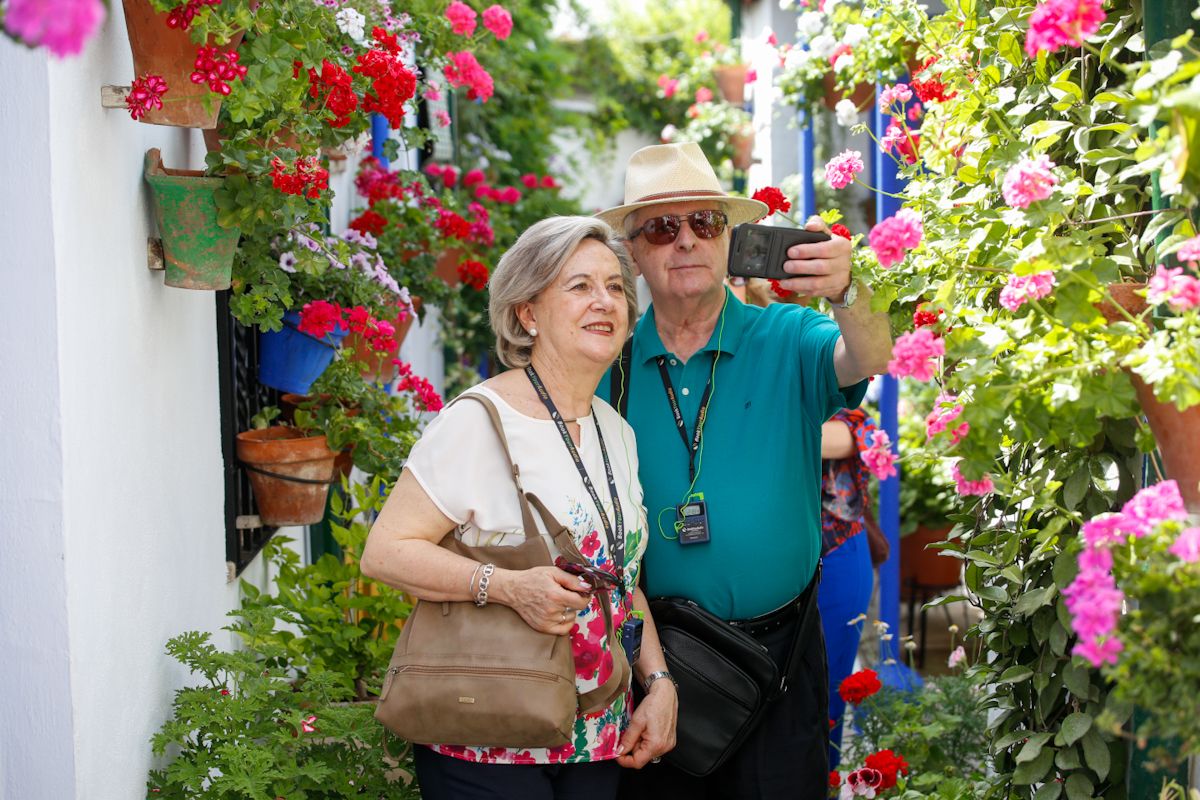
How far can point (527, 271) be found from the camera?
98.6 inches

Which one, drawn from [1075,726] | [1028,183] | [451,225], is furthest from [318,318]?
[1075,726]

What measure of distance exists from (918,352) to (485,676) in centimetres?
94

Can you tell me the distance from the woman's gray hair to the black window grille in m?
1.18

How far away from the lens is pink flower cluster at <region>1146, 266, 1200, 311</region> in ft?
4.98

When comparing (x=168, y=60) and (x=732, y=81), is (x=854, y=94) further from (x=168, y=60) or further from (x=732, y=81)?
(x=732, y=81)

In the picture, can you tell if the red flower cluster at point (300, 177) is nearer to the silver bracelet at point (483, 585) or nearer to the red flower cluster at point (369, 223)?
the silver bracelet at point (483, 585)

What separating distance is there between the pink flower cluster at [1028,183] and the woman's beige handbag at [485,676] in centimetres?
99

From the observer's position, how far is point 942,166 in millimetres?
2508

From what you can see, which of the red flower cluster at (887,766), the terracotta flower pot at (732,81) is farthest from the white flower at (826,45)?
the terracotta flower pot at (732,81)

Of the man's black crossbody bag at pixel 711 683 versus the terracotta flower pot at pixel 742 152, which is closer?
the man's black crossbody bag at pixel 711 683

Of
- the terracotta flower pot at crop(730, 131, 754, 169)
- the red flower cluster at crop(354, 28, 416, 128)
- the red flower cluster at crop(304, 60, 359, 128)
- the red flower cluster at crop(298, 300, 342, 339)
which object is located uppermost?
the terracotta flower pot at crop(730, 131, 754, 169)

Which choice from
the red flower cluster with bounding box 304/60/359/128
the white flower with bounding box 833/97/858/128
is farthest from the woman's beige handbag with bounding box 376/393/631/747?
the white flower with bounding box 833/97/858/128

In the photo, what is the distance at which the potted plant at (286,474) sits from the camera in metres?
3.43

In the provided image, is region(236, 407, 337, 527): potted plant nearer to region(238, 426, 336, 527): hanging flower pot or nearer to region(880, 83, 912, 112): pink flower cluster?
region(238, 426, 336, 527): hanging flower pot
